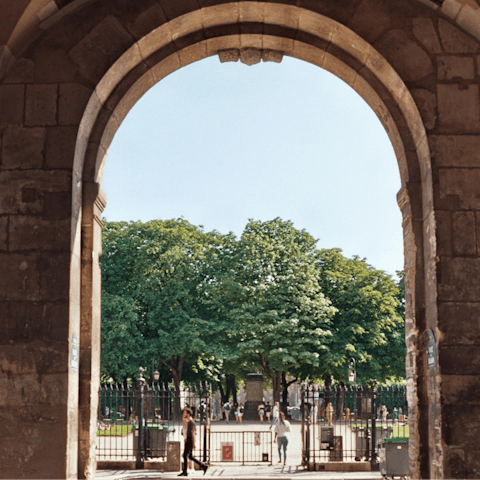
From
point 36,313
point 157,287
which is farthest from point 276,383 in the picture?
point 36,313

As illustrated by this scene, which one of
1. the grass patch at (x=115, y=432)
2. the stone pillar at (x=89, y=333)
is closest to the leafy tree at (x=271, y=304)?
the grass patch at (x=115, y=432)

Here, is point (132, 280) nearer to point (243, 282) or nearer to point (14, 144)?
point (243, 282)

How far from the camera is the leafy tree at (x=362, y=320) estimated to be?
34.5 meters

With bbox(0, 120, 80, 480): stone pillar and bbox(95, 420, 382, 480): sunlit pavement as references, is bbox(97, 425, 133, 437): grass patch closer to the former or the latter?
bbox(95, 420, 382, 480): sunlit pavement

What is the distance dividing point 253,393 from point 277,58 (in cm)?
3296

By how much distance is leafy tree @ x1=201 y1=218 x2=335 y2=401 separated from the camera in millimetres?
33438

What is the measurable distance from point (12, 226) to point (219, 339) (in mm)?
28341

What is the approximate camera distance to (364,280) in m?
37.1

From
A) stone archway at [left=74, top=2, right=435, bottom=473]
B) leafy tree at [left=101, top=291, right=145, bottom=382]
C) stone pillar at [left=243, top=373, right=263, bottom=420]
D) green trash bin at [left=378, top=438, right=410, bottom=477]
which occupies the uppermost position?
stone archway at [left=74, top=2, right=435, bottom=473]

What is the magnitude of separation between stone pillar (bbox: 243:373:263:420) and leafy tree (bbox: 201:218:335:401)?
3890 millimetres

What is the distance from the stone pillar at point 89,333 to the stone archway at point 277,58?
0.01 metres

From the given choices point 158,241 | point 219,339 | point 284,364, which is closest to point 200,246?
point 158,241

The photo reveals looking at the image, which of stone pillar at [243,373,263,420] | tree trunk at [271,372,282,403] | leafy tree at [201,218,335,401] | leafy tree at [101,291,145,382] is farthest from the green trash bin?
stone pillar at [243,373,263,420]

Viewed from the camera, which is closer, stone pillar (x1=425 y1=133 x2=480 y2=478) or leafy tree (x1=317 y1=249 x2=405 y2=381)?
stone pillar (x1=425 y1=133 x2=480 y2=478)
